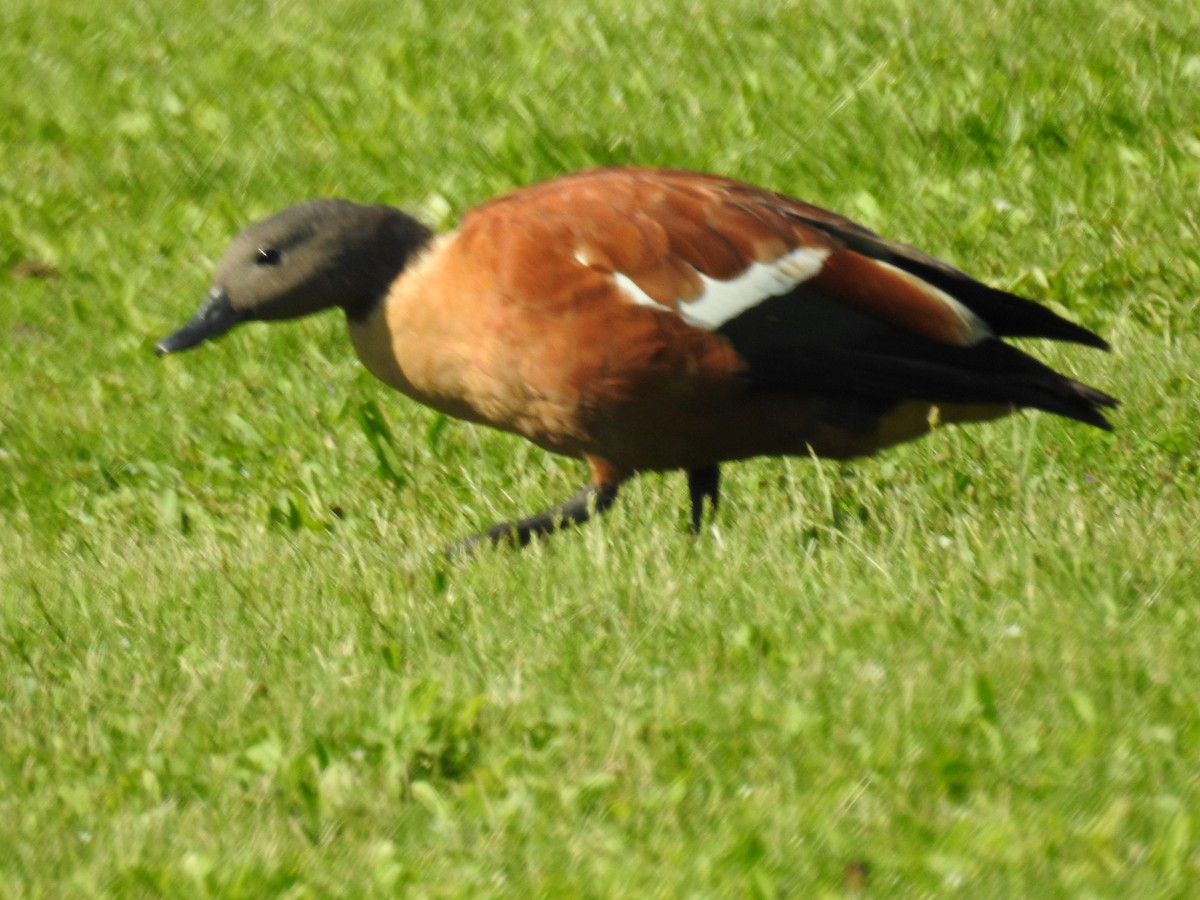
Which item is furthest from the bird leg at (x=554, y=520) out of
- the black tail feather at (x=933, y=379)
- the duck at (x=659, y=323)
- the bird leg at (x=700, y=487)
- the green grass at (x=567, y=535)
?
the black tail feather at (x=933, y=379)

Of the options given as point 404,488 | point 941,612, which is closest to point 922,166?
point 404,488

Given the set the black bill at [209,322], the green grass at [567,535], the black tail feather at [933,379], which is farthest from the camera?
the black bill at [209,322]

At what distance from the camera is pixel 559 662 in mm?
4273

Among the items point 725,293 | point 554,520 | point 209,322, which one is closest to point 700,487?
point 554,520

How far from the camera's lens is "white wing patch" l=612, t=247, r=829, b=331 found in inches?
202

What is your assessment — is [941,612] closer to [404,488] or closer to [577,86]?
[404,488]

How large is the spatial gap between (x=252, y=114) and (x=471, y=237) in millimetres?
4516

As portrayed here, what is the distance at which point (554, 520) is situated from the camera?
5.53m

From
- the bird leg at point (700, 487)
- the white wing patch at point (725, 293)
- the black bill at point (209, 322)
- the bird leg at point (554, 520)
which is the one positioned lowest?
the bird leg at point (700, 487)

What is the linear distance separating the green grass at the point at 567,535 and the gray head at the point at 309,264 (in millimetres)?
699

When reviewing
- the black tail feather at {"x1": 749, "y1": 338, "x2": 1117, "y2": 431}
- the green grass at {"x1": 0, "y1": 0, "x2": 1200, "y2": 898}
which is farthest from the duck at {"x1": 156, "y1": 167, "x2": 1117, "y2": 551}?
the green grass at {"x1": 0, "y1": 0, "x2": 1200, "y2": 898}

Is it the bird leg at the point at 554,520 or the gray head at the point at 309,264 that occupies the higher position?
the gray head at the point at 309,264

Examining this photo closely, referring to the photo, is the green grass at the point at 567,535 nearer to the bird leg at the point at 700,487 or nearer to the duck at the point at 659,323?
the bird leg at the point at 700,487

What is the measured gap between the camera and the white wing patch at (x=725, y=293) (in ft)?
16.8
